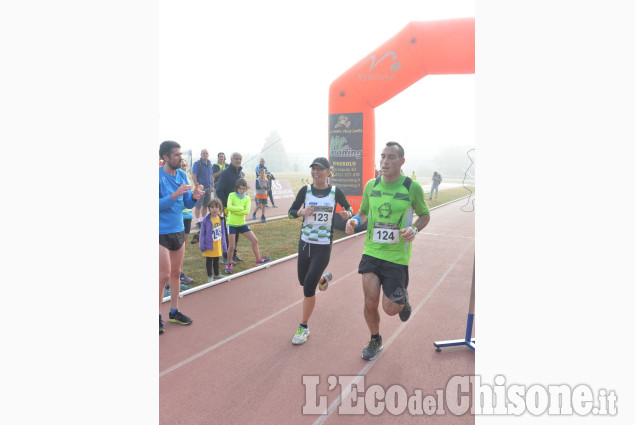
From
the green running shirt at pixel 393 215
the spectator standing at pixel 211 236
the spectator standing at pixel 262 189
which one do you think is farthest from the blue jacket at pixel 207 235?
the spectator standing at pixel 262 189

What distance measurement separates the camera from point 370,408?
2.87 metres

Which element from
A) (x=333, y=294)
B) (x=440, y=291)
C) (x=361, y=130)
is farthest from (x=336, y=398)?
(x=361, y=130)

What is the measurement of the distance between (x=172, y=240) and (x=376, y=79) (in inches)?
277

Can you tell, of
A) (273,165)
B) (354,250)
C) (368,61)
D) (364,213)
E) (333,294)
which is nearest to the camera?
(364,213)

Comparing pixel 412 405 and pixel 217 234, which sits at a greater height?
pixel 217 234

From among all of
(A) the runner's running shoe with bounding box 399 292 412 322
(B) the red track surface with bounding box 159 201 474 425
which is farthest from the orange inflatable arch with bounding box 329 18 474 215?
(A) the runner's running shoe with bounding box 399 292 412 322

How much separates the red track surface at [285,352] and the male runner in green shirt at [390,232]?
17.9 inches

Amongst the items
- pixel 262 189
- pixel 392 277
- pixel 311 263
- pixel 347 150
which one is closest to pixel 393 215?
pixel 392 277

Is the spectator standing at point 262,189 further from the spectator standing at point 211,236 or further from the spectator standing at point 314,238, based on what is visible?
the spectator standing at point 314,238

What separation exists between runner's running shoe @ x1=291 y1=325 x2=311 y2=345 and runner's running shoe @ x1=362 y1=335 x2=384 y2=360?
2.20ft

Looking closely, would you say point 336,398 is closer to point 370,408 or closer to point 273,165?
point 370,408

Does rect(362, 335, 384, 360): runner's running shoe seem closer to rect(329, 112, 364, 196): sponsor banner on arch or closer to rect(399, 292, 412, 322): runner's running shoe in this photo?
rect(399, 292, 412, 322): runner's running shoe

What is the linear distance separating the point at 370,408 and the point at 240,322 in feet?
6.56

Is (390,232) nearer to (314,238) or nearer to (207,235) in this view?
(314,238)
